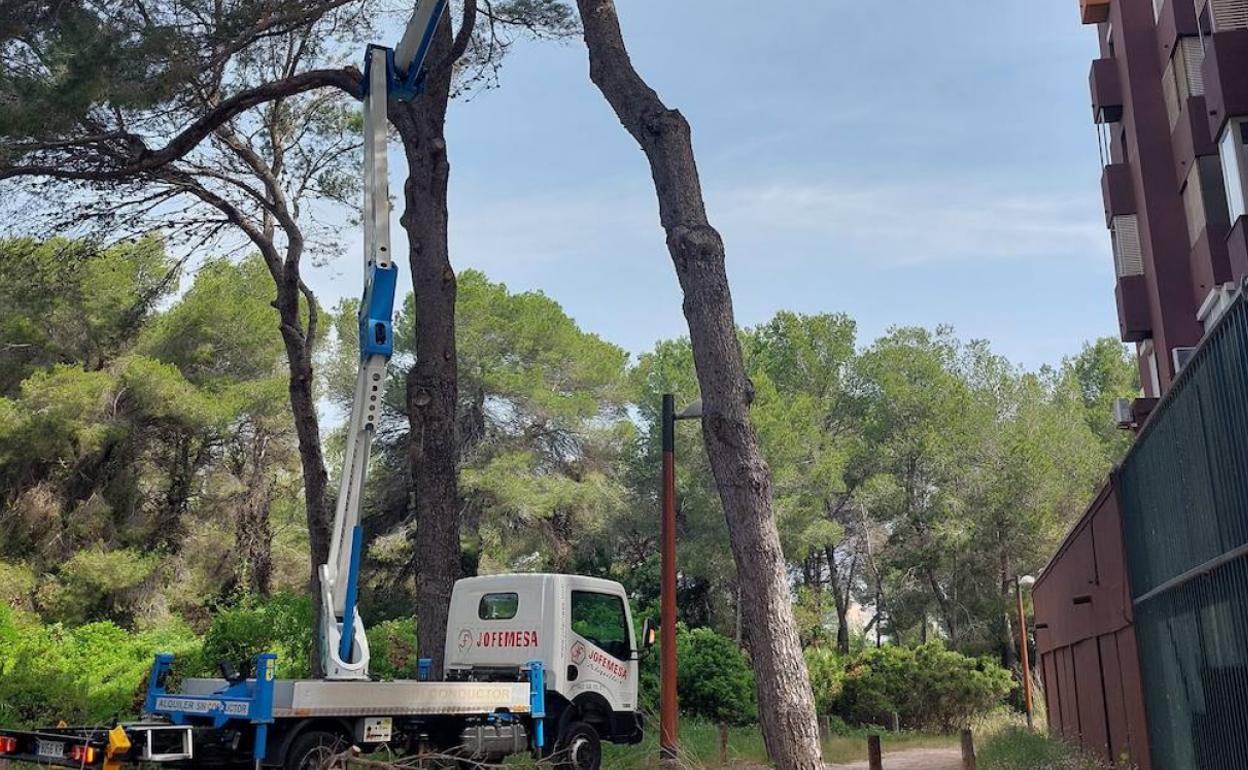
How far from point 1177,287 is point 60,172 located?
18.4 m

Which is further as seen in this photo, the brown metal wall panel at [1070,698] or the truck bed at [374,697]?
the brown metal wall panel at [1070,698]

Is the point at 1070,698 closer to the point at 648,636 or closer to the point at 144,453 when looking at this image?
the point at 648,636

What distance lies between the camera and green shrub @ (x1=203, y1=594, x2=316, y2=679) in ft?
72.7

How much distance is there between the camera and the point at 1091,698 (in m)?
14.0

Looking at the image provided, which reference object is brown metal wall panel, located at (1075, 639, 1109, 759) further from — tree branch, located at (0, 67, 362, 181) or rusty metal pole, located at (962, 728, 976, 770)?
tree branch, located at (0, 67, 362, 181)

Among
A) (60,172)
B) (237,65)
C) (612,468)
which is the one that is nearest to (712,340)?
(60,172)

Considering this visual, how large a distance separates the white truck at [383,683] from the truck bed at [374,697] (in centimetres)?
1

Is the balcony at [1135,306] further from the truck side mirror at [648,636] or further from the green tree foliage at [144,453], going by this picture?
the green tree foliage at [144,453]

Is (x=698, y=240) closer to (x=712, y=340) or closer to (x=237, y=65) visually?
(x=712, y=340)

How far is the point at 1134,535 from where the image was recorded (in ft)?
32.9

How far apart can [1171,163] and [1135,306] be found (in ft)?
9.18

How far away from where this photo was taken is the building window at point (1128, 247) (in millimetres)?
22328

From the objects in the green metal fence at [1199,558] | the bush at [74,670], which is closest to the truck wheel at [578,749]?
the green metal fence at [1199,558]

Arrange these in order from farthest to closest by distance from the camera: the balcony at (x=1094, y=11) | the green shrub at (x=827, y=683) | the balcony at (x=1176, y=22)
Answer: the green shrub at (x=827, y=683)
the balcony at (x=1094, y=11)
the balcony at (x=1176, y=22)
